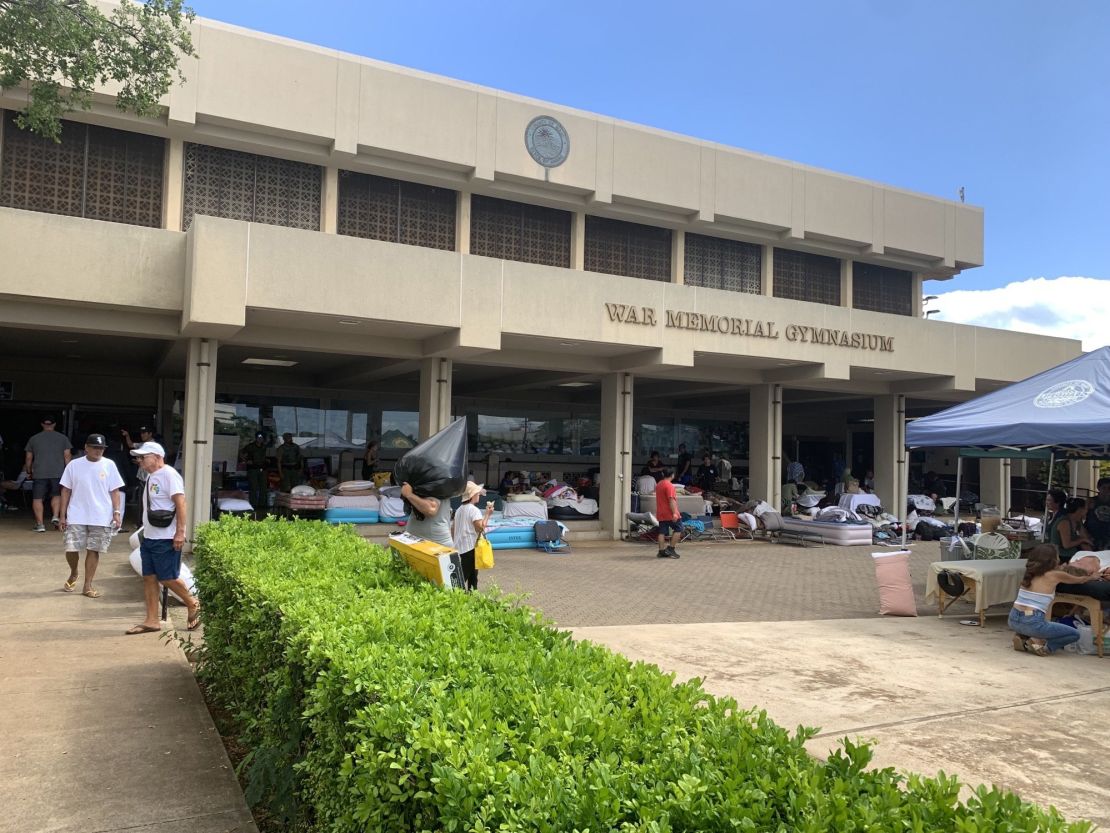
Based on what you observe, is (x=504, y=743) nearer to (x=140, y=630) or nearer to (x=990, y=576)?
(x=140, y=630)

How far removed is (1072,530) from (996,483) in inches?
514

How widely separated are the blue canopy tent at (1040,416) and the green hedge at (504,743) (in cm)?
729

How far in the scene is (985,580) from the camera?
9.00 metres

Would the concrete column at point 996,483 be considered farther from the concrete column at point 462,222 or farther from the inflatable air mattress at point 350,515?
the inflatable air mattress at point 350,515

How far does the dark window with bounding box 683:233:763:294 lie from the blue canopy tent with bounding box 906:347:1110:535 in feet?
29.8

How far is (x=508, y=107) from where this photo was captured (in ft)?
53.6

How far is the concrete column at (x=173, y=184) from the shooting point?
14.3m

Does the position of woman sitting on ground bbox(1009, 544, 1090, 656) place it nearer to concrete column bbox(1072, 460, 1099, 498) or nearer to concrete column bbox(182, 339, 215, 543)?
concrete column bbox(182, 339, 215, 543)

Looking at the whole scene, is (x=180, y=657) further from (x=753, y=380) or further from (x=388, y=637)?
(x=753, y=380)

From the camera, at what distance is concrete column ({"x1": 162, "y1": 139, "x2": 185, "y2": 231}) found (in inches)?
564

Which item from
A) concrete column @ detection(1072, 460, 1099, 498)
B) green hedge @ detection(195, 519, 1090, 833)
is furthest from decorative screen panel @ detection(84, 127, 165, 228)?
concrete column @ detection(1072, 460, 1099, 498)

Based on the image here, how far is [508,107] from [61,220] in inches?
327

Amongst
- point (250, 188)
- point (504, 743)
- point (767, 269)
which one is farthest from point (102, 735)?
point (767, 269)

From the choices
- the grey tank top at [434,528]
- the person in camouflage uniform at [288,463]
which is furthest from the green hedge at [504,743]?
the person in camouflage uniform at [288,463]
